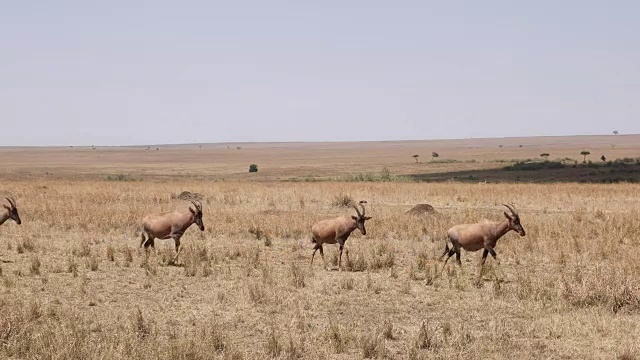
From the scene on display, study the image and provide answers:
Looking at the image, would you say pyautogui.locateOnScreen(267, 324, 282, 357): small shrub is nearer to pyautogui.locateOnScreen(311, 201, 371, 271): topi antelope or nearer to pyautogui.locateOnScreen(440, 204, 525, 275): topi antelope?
pyautogui.locateOnScreen(440, 204, 525, 275): topi antelope

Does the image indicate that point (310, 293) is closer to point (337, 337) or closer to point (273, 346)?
point (337, 337)

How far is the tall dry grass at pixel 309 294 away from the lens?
379 inches

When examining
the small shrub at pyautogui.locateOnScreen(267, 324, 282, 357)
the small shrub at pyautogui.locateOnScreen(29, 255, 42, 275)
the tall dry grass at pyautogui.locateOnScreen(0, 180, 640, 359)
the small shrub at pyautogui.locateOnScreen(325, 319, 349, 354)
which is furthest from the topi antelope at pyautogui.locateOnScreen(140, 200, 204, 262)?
the small shrub at pyautogui.locateOnScreen(267, 324, 282, 357)

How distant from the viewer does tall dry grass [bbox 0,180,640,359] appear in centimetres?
962

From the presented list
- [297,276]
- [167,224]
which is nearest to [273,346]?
[297,276]

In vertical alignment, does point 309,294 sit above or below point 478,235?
below

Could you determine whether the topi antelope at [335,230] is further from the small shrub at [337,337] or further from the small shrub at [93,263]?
the small shrub at [337,337]

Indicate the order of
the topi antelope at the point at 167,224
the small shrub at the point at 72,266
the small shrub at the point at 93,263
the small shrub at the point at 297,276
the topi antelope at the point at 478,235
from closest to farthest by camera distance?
1. the small shrub at the point at 297,276
2. the small shrub at the point at 72,266
3. the topi antelope at the point at 478,235
4. the small shrub at the point at 93,263
5. the topi antelope at the point at 167,224

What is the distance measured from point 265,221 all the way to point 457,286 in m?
12.8

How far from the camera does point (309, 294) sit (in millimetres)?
13219

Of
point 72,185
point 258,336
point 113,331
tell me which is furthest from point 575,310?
point 72,185

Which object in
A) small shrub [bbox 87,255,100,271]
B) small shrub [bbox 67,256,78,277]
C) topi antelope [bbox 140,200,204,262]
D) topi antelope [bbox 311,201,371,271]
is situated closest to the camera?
small shrub [bbox 67,256,78,277]

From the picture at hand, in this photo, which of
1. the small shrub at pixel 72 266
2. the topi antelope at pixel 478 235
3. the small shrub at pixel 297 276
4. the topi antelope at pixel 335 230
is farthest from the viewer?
the topi antelope at pixel 335 230

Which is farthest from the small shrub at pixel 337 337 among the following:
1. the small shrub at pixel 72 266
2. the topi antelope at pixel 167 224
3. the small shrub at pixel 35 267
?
the topi antelope at pixel 167 224
